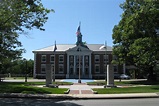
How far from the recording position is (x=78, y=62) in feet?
245

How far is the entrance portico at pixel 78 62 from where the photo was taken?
74.3 metres

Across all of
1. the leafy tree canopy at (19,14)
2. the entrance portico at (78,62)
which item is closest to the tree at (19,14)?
the leafy tree canopy at (19,14)

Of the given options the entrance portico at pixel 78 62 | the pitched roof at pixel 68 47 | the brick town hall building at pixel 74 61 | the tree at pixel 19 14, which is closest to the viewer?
the tree at pixel 19 14

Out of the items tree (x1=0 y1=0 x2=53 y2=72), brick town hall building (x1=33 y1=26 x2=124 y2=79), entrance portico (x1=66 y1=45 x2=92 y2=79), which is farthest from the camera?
brick town hall building (x1=33 y1=26 x2=124 y2=79)

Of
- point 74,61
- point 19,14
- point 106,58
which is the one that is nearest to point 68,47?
point 74,61

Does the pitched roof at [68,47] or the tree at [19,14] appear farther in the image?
the pitched roof at [68,47]

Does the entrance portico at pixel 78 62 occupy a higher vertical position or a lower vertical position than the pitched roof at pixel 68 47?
lower

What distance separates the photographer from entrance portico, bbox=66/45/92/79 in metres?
74.3

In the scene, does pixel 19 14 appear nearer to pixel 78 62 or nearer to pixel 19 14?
pixel 19 14

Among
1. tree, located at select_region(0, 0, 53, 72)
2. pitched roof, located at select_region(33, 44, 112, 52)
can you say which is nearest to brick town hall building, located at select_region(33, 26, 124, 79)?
pitched roof, located at select_region(33, 44, 112, 52)

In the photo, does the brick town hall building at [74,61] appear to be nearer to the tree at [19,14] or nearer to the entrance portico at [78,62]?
the entrance portico at [78,62]

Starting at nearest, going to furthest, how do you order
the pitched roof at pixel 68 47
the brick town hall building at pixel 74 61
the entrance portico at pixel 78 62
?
the entrance portico at pixel 78 62
the brick town hall building at pixel 74 61
the pitched roof at pixel 68 47

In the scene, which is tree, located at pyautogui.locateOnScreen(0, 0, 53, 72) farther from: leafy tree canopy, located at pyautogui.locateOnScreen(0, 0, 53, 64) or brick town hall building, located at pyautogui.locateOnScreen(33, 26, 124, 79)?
brick town hall building, located at pyautogui.locateOnScreen(33, 26, 124, 79)

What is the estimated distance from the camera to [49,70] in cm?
3312
